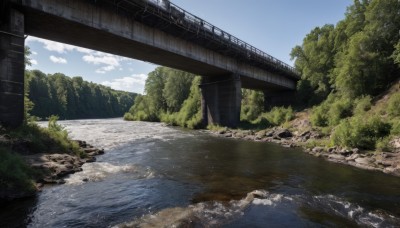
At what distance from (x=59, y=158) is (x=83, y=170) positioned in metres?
1.94

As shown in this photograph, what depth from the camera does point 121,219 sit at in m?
9.31

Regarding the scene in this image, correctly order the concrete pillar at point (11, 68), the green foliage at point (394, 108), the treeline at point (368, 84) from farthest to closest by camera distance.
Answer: the green foliage at point (394, 108) → the treeline at point (368, 84) → the concrete pillar at point (11, 68)

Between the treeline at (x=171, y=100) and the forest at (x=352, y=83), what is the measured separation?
39cm

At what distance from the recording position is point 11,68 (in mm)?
18812

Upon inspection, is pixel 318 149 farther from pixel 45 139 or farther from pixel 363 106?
pixel 45 139

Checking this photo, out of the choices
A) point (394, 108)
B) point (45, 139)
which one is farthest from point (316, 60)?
point (45, 139)

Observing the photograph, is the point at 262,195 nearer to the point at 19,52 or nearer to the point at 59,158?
the point at 59,158

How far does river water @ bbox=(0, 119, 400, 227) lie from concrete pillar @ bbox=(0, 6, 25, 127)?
7.01 m

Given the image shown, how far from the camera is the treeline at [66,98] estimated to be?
109 meters

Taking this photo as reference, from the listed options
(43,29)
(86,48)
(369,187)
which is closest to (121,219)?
(369,187)

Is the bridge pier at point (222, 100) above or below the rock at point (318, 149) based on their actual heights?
above

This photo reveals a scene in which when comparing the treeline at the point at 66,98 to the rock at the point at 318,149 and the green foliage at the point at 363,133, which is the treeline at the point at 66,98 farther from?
the green foliage at the point at 363,133

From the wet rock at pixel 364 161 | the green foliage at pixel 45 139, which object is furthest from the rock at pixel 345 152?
the green foliage at pixel 45 139

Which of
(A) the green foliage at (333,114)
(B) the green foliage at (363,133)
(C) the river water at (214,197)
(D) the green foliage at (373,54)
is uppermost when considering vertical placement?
(D) the green foliage at (373,54)
